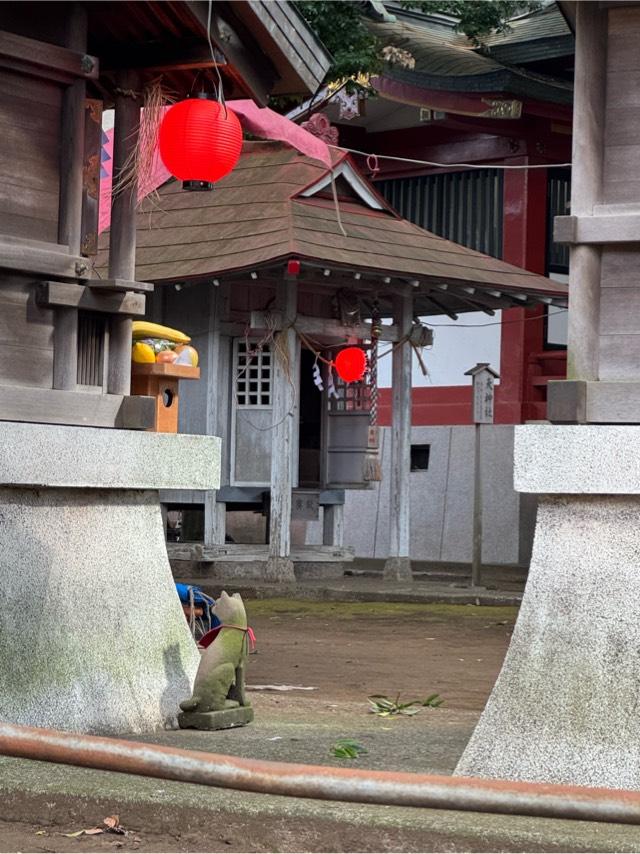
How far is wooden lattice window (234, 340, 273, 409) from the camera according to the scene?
17391 mm

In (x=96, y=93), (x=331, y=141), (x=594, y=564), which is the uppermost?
(x=331, y=141)

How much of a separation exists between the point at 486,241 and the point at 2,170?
13.2m

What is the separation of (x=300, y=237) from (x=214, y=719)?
29.9 feet

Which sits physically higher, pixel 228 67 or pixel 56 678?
pixel 228 67

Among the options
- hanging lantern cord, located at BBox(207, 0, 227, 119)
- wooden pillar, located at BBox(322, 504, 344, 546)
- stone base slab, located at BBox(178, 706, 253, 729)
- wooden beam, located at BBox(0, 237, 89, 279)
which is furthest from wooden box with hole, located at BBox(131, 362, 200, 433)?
wooden pillar, located at BBox(322, 504, 344, 546)

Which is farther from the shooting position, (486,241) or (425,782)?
(486,241)

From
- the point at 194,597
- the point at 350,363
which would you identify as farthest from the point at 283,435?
the point at 194,597

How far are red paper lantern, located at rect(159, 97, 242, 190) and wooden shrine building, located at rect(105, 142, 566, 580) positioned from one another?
24.9 feet

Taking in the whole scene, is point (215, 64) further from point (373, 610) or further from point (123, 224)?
point (373, 610)

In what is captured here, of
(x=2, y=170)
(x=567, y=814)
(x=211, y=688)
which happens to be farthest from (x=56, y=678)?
(x=567, y=814)

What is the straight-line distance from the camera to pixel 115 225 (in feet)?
25.7

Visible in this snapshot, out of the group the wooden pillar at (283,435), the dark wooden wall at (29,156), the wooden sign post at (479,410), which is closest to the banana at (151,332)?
the dark wooden wall at (29,156)

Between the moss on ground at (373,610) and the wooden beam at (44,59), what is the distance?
7.75 metres

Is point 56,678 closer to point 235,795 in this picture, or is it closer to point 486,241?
point 235,795
